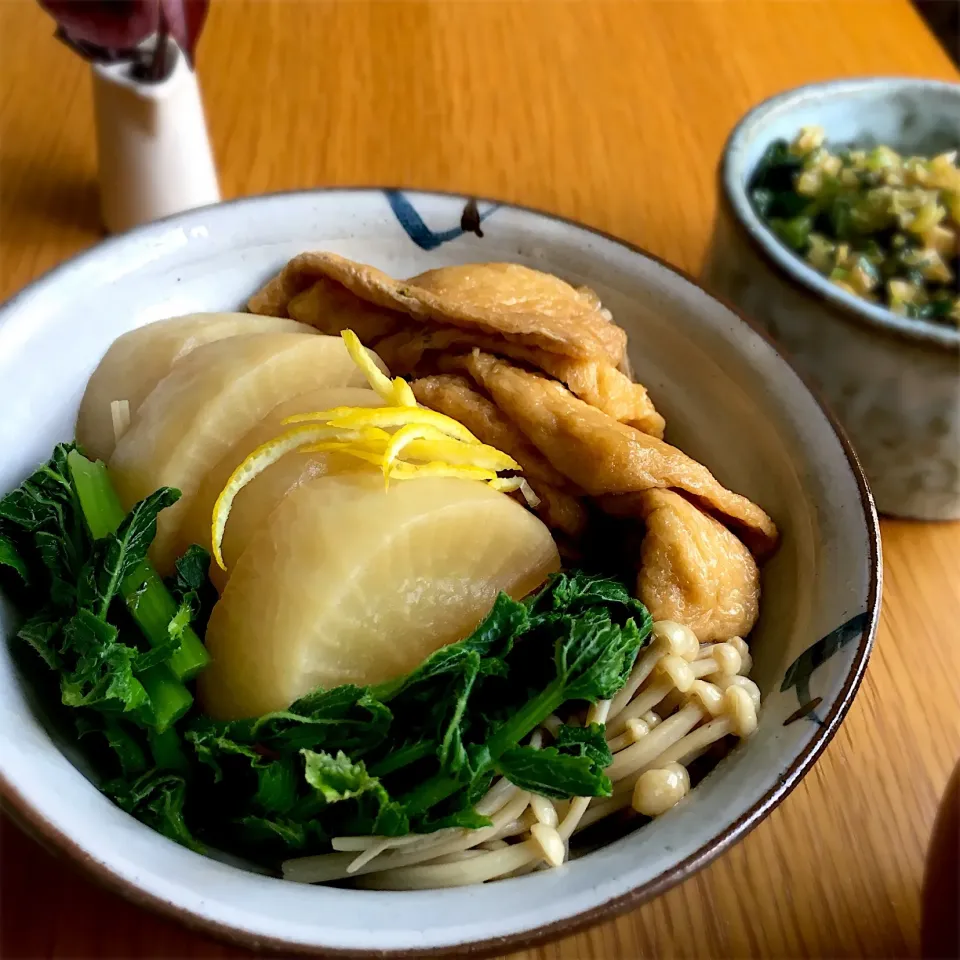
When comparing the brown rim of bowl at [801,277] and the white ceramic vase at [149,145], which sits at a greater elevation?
the white ceramic vase at [149,145]

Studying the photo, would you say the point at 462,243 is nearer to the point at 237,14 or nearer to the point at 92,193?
the point at 92,193

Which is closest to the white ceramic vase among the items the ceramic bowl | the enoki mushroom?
the ceramic bowl

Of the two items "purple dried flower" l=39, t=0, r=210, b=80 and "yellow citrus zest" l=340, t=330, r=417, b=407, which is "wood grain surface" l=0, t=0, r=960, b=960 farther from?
"yellow citrus zest" l=340, t=330, r=417, b=407

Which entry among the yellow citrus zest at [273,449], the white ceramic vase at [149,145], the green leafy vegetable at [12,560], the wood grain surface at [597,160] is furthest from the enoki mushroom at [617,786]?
the white ceramic vase at [149,145]

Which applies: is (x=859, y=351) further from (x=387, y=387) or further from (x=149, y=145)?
(x=149, y=145)

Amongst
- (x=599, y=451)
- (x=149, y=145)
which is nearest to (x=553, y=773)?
(x=599, y=451)

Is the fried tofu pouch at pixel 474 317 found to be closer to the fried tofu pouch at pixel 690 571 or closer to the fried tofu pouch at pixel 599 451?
the fried tofu pouch at pixel 599 451

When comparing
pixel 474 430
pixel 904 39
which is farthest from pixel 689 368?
pixel 904 39
